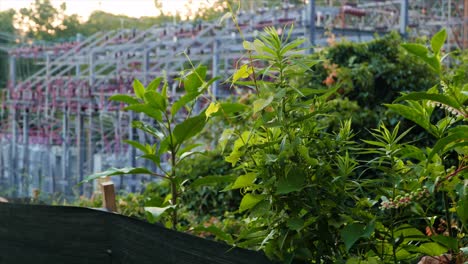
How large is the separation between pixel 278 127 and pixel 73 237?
340 mm

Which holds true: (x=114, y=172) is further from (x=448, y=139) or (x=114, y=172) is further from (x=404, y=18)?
(x=404, y=18)

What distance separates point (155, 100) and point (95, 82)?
Answer: 4.07 metres

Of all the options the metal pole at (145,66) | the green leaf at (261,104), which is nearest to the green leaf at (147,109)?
the green leaf at (261,104)

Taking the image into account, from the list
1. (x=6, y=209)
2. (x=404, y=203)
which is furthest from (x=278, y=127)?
(x=6, y=209)

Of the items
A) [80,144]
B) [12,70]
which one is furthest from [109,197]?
[12,70]

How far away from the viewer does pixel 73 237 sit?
0.91 meters

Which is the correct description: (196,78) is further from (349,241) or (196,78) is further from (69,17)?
(69,17)

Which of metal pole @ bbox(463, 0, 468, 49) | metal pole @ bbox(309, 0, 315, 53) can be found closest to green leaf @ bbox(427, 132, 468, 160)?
metal pole @ bbox(309, 0, 315, 53)

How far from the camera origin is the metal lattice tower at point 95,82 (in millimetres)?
4590

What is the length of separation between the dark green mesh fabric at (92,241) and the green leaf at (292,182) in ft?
0.29

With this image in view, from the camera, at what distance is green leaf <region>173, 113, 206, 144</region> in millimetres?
860

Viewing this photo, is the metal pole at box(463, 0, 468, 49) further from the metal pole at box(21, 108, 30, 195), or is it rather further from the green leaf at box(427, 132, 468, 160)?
the green leaf at box(427, 132, 468, 160)

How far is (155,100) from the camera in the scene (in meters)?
0.86

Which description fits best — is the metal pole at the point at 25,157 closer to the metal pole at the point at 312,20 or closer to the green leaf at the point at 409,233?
the metal pole at the point at 312,20
